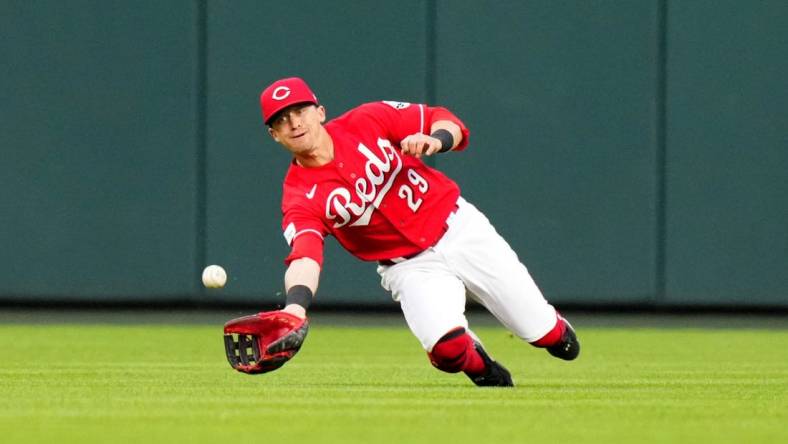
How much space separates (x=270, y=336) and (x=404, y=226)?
3.66 ft

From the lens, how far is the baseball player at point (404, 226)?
238 inches

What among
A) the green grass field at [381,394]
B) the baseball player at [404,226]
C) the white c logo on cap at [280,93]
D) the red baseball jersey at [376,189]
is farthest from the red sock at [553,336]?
the white c logo on cap at [280,93]

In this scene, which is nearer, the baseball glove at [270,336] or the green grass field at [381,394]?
the green grass field at [381,394]

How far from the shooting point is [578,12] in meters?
11.8

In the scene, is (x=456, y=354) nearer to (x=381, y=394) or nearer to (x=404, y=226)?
(x=381, y=394)

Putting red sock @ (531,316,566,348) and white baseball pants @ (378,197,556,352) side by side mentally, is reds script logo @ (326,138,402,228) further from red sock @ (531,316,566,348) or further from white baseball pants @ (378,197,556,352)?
red sock @ (531,316,566,348)

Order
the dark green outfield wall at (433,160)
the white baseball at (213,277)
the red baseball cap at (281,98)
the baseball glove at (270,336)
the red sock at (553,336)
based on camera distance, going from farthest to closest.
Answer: the dark green outfield wall at (433,160), the white baseball at (213,277), the red sock at (553,336), the red baseball cap at (281,98), the baseball glove at (270,336)

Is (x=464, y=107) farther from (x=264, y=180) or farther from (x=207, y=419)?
(x=207, y=419)

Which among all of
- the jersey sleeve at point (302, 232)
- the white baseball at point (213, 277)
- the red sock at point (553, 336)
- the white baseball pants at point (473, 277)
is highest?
the jersey sleeve at point (302, 232)

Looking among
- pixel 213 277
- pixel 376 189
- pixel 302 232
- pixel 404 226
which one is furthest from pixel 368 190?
pixel 213 277

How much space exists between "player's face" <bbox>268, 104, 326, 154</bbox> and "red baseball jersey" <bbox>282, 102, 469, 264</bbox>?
124 mm

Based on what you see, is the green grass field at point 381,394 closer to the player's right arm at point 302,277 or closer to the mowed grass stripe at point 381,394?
the mowed grass stripe at point 381,394

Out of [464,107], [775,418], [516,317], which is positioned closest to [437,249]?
[516,317]

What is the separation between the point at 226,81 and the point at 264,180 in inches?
30.7
